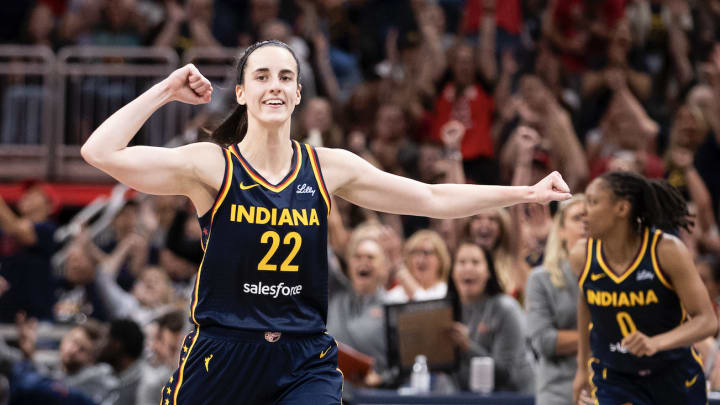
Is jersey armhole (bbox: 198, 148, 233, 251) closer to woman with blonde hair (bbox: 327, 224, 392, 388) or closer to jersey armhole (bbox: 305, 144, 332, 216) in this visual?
jersey armhole (bbox: 305, 144, 332, 216)

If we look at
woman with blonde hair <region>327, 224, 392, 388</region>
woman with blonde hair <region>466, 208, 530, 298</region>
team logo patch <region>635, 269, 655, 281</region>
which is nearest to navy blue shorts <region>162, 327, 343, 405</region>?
team logo patch <region>635, 269, 655, 281</region>

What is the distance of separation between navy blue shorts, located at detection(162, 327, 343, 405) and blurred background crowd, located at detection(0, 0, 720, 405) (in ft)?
8.50

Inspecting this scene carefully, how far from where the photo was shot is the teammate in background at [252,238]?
407 centimetres

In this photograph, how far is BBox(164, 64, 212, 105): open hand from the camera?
4184 mm

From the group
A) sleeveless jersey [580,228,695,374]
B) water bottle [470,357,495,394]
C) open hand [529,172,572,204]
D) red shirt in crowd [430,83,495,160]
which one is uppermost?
red shirt in crowd [430,83,495,160]

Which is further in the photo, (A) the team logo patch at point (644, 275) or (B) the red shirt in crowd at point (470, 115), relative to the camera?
(B) the red shirt in crowd at point (470, 115)

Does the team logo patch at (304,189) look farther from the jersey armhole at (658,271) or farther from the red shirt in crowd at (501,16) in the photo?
the red shirt in crowd at (501,16)

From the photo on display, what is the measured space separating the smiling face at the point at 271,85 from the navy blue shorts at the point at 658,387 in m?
2.25

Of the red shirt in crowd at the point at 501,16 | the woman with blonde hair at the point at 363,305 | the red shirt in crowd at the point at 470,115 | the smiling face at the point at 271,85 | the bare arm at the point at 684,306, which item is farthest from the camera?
the red shirt in crowd at the point at 501,16

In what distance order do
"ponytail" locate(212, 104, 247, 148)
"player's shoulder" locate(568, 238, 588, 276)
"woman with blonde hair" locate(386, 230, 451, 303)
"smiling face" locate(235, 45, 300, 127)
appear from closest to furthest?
1. "smiling face" locate(235, 45, 300, 127)
2. "ponytail" locate(212, 104, 247, 148)
3. "player's shoulder" locate(568, 238, 588, 276)
4. "woman with blonde hair" locate(386, 230, 451, 303)

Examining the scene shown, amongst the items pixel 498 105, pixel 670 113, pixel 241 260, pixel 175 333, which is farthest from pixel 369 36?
pixel 241 260

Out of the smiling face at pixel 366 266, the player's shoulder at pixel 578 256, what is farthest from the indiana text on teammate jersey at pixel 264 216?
the smiling face at pixel 366 266

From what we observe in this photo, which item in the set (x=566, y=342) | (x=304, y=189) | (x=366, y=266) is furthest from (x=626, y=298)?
(x=366, y=266)

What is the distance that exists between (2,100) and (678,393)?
930 cm
